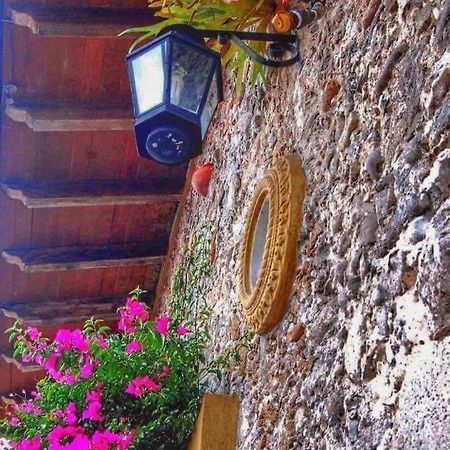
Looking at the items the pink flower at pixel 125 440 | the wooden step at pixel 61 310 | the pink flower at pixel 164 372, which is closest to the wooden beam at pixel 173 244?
the wooden step at pixel 61 310

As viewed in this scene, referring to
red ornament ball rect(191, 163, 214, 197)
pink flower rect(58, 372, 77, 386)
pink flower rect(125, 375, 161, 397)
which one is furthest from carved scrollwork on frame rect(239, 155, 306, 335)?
red ornament ball rect(191, 163, 214, 197)

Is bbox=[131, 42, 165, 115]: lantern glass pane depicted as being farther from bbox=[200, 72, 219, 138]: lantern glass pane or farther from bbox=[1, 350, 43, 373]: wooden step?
bbox=[1, 350, 43, 373]: wooden step

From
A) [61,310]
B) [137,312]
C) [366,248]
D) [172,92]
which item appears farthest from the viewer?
[61,310]

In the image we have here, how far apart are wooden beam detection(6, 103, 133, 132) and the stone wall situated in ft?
5.45

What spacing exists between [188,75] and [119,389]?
1223 mm

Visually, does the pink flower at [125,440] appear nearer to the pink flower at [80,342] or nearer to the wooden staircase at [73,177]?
the pink flower at [80,342]

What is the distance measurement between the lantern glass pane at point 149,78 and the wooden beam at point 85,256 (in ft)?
7.91

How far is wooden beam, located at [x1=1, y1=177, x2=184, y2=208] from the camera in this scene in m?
4.25

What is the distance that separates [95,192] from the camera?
14.4 ft

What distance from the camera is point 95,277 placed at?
5059mm

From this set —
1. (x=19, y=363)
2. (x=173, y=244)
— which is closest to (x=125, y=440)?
(x=173, y=244)

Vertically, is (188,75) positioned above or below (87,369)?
above

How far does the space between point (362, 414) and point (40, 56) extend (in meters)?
2.93

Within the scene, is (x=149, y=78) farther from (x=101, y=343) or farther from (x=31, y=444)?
(x=31, y=444)
